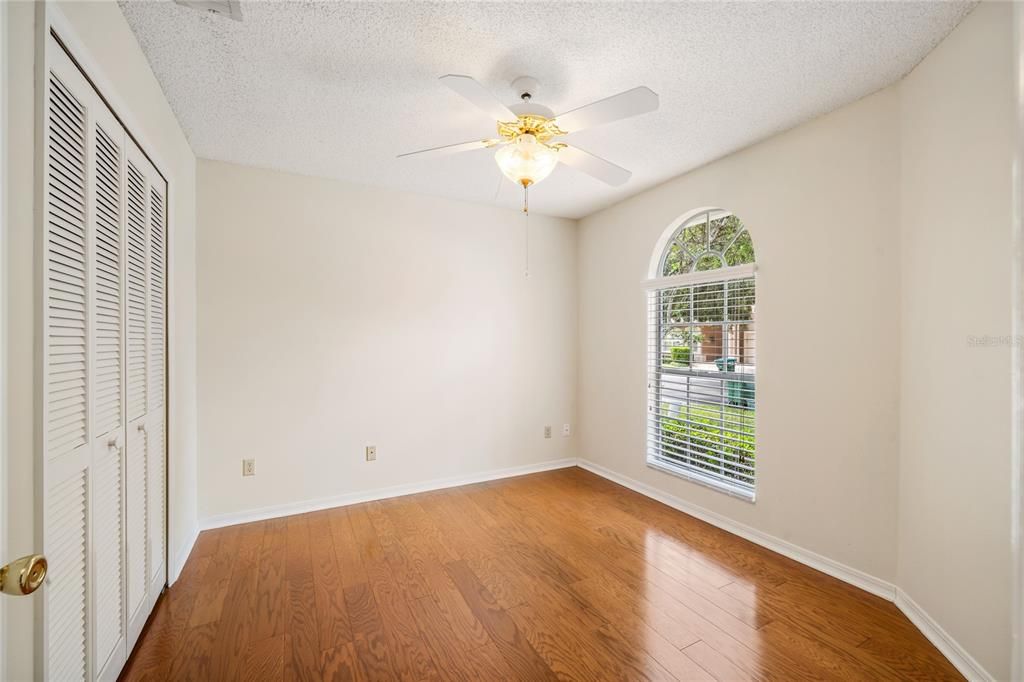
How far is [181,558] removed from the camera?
2445 mm

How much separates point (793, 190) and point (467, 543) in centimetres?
290

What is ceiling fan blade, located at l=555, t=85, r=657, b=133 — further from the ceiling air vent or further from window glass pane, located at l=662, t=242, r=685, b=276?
window glass pane, located at l=662, t=242, r=685, b=276

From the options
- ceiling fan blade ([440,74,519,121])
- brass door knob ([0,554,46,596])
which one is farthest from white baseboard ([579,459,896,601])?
brass door knob ([0,554,46,596])

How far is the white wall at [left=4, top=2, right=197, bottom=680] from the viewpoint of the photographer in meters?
0.99

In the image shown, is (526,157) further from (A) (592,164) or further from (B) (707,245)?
(B) (707,245)

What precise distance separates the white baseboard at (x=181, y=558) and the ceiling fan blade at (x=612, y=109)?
2.93 metres

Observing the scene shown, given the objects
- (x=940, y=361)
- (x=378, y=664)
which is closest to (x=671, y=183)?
(x=940, y=361)

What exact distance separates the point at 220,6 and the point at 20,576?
178cm

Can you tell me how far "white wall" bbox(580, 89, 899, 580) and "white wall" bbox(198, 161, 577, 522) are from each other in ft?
5.49

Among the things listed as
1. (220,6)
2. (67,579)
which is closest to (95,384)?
(67,579)

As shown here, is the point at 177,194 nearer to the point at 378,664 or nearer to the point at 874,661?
the point at 378,664
